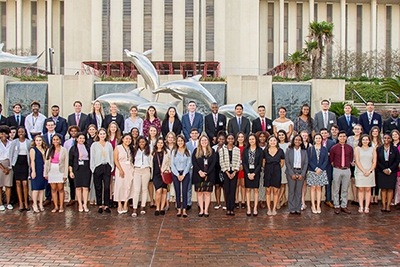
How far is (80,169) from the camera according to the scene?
30.1 feet

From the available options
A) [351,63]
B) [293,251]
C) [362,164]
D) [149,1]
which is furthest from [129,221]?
[149,1]

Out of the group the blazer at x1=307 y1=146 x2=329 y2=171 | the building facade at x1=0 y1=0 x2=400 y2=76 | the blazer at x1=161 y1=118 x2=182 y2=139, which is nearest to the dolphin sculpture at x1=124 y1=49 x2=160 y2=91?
the blazer at x1=161 y1=118 x2=182 y2=139

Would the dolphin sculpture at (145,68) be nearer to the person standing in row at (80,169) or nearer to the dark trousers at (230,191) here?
the person standing in row at (80,169)

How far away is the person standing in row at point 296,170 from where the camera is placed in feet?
29.7

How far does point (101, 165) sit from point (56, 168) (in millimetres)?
1027

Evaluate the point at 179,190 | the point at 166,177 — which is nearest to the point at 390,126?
the point at 179,190

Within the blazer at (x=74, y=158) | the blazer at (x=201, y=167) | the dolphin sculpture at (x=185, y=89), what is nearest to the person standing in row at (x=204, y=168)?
the blazer at (x=201, y=167)

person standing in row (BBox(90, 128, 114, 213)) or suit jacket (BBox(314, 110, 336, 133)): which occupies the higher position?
suit jacket (BBox(314, 110, 336, 133))

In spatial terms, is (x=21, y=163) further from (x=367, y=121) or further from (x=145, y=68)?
(x=367, y=121)

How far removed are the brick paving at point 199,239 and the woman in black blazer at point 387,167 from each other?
0.50 meters

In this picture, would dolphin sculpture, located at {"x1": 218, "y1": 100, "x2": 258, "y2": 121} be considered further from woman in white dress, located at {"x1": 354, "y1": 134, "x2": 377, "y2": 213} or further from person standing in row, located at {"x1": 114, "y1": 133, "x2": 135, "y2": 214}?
person standing in row, located at {"x1": 114, "y1": 133, "x2": 135, "y2": 214}

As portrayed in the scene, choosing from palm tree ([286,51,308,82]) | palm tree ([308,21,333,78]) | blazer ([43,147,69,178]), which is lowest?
blazer ([43,147,69,178])

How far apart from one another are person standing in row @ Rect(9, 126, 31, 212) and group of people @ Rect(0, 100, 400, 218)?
0.02 meters

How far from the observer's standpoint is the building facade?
136ft
